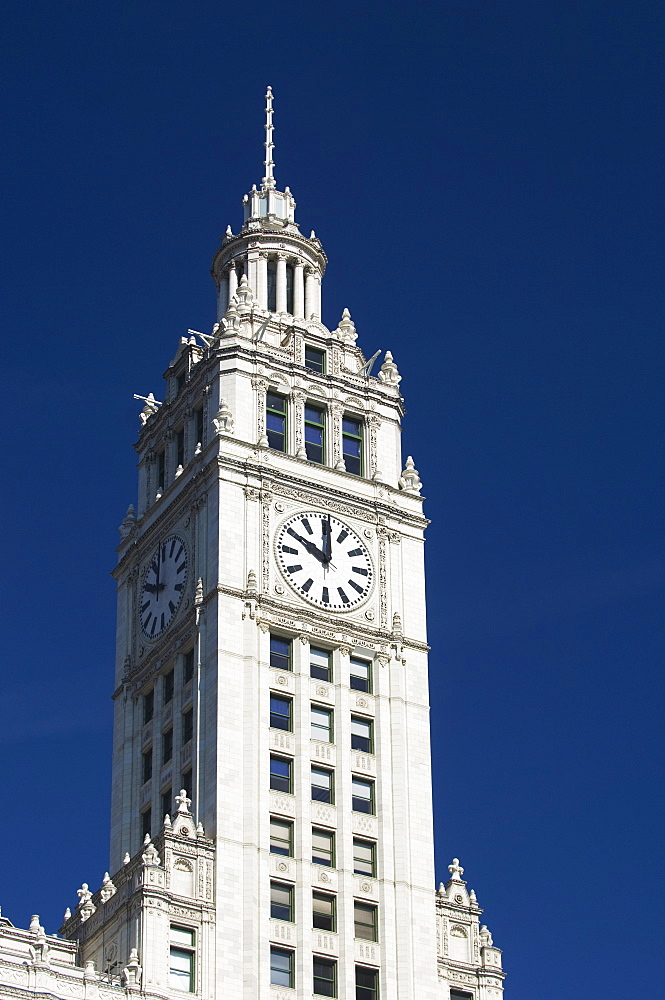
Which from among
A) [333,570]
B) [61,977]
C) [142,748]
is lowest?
[61,977]

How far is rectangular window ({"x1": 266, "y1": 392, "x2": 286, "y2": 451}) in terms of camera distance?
122 m

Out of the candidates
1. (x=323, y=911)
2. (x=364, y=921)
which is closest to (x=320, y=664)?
(x=323, y=911)

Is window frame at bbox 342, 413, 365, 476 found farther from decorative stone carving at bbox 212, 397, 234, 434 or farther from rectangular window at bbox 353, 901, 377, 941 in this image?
rectangular window at bbox 353, 901, 377, 941

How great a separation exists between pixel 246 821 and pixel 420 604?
17.8m

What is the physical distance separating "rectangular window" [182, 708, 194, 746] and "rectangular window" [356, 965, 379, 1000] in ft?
45.5

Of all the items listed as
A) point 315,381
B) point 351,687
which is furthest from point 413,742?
point 315,381

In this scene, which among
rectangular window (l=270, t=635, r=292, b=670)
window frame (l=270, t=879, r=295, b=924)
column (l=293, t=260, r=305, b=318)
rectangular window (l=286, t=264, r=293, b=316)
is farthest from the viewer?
rectangular window (l=286, t=264, r=293, b=316)

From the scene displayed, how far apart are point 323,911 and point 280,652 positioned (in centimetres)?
1334

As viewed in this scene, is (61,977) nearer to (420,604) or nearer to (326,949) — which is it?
(326,949)

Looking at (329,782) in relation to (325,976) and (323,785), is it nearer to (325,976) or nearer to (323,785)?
(323,785)

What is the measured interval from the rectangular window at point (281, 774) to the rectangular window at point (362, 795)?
11.2 ft

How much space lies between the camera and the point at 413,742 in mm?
115125

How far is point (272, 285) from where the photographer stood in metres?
133

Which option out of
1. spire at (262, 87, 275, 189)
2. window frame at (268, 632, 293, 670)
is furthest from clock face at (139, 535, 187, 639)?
spire at (262, 87, 275, 189)
